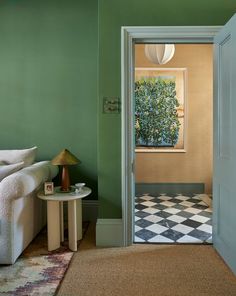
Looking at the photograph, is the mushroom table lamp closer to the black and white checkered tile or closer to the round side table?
the round side table

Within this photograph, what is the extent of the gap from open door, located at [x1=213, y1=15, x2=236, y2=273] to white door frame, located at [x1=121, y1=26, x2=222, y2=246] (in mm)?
236

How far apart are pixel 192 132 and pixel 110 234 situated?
292cm

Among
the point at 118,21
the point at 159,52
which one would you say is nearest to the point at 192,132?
the point at 159,52

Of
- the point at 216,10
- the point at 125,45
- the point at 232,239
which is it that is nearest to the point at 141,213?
the point at 232,239

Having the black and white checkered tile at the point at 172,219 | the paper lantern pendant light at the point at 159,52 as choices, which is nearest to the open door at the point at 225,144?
the black and white checkered tile at the point at 172,219

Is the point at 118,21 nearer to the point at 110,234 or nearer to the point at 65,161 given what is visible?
the point at 65,161

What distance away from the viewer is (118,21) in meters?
2.74

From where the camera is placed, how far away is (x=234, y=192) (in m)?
2.20

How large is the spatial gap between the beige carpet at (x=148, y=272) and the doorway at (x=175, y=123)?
2.22 metres

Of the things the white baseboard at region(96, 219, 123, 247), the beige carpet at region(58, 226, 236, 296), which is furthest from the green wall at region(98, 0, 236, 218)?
the beige carpet at region(58, 226, 236, 296)

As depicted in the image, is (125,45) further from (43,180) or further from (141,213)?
(141,213)

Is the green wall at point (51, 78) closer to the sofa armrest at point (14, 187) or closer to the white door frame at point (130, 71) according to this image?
the white door frame at point (130, 71)

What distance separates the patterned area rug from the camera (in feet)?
6.59

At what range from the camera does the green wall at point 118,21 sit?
272 cm
